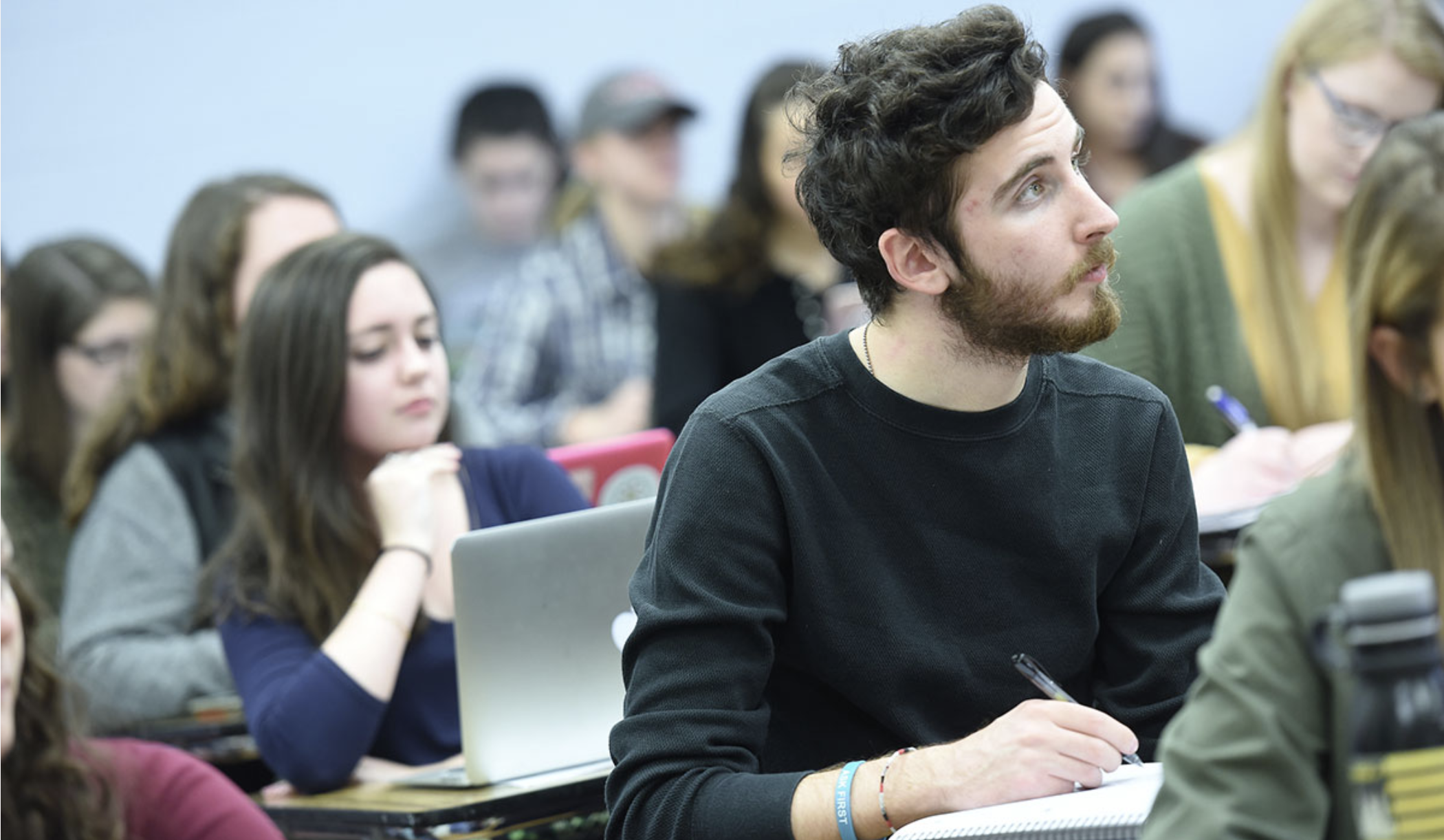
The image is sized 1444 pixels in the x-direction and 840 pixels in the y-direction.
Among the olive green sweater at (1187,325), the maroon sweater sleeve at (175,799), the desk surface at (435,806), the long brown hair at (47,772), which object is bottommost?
the desk surface at (435,806)

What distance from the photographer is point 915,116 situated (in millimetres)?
1719

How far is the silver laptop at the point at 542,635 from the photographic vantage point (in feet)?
6.98

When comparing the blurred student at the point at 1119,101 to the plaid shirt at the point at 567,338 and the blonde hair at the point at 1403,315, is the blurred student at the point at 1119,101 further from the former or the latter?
the blonde hair at the point at 1403,315

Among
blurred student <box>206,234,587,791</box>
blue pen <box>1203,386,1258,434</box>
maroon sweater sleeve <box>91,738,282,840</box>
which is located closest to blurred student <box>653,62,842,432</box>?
blue pen <box>1203,386,1258,434</box>

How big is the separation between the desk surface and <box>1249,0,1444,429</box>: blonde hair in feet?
Result: 4.53

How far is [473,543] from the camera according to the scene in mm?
2102

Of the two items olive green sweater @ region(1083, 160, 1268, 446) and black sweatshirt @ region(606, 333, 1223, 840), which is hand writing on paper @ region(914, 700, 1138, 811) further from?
olive green sweater @ region(1083, 160, 1268, 446)

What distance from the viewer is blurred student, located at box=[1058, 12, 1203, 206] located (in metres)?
5.85

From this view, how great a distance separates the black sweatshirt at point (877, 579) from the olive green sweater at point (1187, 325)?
1.09 meters

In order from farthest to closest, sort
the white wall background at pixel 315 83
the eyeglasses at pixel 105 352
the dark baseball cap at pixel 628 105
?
the dark baseball cap at pixel 628 105 → the white wall background at pixel 315 83 → the eyeglasses at pixel 105 352

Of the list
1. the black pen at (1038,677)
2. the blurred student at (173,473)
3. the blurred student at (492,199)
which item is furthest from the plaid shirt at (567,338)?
the black pen at (1038,677)

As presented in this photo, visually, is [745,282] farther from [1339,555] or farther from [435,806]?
[1339,555]

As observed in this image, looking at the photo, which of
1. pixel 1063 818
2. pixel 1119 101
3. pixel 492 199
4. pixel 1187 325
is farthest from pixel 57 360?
pixel 1119 101

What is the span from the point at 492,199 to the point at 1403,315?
456 centimetres
